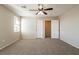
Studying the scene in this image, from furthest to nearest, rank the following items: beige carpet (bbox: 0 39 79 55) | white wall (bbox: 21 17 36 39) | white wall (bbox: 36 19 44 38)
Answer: white wall (bbox: 36 19 44 38) → white wall (bbox: 21 17 36 39) → beige carpet (bbox: 0 39 79 55)

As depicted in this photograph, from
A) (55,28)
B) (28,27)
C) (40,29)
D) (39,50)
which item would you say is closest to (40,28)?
(40,29)

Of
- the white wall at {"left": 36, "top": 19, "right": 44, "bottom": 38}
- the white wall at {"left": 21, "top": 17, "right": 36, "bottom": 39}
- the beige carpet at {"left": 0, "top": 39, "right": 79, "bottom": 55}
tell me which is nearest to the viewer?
the beige carpet at {"left": 0, "top": 39, "right": 79, "bottom": 55}

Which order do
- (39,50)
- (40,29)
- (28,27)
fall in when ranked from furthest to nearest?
Answer: (40,29), (28,27), (39,50)

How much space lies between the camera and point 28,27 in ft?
33.7

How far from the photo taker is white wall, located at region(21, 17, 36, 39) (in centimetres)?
1018

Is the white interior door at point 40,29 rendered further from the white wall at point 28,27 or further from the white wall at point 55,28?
the white wall at point 55,28

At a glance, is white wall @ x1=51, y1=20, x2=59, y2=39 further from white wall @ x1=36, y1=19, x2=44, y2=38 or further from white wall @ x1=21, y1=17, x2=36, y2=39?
white wall @ x1=21, y1=17, x2=36, y2=39

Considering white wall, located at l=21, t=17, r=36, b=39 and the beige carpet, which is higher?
white wall, located at l=21, t=17, r=36, b=39

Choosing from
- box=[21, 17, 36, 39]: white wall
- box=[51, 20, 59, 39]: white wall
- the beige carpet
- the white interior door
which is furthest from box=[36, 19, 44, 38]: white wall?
the beige carpet

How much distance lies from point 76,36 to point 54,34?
4.62m

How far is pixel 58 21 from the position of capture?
10.3 m

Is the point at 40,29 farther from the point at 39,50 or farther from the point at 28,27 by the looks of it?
the point at 39,50
